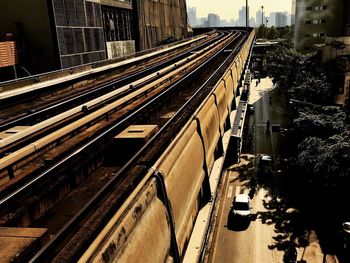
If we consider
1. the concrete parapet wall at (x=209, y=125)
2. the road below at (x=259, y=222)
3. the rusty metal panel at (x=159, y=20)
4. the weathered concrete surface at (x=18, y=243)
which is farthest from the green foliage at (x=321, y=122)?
the rusty metal panel at (x=159, y=20)

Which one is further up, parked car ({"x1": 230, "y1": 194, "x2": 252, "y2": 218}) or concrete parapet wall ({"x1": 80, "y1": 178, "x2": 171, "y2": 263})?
concrete parapet wall ({"x1": 80, "y1": 178, "x2": 171, "y2": 263})

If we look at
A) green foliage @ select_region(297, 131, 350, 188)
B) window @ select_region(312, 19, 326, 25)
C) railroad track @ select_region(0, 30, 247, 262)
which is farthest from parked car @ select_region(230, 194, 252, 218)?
window @ select_region(312, 19, 326, 25)

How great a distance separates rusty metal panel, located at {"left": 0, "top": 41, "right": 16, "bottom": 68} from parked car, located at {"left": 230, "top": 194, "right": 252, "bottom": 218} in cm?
1864

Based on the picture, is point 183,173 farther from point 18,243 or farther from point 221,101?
point 221,101

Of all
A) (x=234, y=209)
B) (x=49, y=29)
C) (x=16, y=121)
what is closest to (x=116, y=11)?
(x=49, y=29)

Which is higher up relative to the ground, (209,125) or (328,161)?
(209,125)

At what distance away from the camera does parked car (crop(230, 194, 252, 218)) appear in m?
24.4

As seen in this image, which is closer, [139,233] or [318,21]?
[139,233]

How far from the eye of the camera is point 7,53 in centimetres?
2378

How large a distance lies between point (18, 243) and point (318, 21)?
85377 mm

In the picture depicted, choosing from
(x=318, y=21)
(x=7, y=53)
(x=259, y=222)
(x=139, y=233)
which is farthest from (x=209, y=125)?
(x=318, y=21)

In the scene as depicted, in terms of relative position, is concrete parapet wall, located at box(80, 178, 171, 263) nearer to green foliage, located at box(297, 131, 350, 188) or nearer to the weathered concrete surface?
the weathered concrete surface

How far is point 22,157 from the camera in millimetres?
8508

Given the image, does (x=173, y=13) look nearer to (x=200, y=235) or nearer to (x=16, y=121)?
(x=16, y=121)
